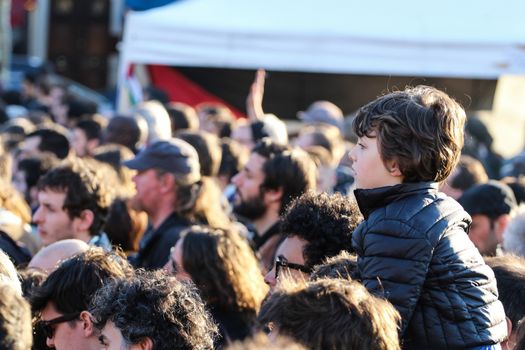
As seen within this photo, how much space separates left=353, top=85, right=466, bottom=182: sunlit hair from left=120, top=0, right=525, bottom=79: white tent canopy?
6.50 meters

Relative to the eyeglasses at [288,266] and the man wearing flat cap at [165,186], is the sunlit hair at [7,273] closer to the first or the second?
the eyeglasses at [288,266]

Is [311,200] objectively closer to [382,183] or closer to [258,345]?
[382,183]

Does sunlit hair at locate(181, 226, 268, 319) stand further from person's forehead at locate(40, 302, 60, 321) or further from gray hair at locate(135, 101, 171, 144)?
gray hair at locate(135, 101, 171, 144)

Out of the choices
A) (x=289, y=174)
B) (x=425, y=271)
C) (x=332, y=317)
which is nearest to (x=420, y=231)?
(x=425, y=271)

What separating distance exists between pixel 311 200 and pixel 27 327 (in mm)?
1693

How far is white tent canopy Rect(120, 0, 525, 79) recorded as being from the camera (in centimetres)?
934

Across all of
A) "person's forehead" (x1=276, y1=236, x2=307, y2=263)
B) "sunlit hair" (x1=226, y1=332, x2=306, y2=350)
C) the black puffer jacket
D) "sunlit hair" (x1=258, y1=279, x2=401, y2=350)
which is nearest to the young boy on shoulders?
the black puffer jacket

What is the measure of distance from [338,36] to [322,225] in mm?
6198

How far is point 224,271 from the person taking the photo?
153 inches

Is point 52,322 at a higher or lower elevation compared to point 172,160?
higher

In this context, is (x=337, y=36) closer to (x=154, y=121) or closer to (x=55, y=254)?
(x=154, y=121)

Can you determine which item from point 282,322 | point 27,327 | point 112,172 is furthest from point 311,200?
point 112,172

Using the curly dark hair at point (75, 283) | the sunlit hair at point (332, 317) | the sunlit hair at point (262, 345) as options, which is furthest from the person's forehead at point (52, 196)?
the sunlit hair at point (262, 345)

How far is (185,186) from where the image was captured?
18.5 ft
